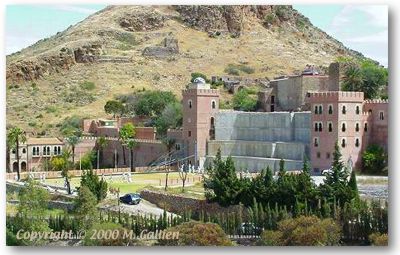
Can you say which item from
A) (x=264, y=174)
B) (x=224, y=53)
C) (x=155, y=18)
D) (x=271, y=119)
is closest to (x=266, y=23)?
(x=224, y=53)

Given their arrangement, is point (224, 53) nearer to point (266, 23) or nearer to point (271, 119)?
point (266, 23)

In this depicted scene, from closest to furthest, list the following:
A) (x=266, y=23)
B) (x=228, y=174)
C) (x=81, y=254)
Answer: (x=81, y=254) → (x=228, y=174) → (x=266, y=23)

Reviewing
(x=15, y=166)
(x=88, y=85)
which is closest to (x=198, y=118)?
(x=15, y=166)

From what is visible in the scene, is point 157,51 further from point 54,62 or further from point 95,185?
point 95,185

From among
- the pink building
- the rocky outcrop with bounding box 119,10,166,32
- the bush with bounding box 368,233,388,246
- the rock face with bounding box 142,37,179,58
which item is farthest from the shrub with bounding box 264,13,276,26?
the bush with bounding box 368,233,388,246

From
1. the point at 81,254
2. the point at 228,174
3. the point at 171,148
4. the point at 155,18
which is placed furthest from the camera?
the point at 155,18

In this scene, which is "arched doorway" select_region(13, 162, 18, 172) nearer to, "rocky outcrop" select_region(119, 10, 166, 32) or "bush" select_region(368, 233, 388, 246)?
"bush" select_region(368, 233, 388, 246)

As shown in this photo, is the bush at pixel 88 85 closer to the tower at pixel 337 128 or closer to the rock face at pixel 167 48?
the rock face at pixel 167 48
